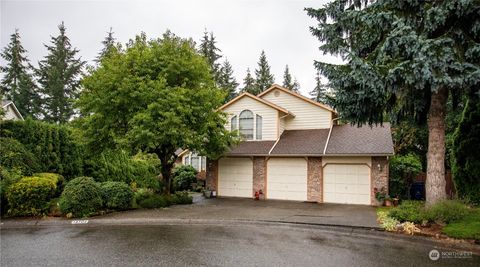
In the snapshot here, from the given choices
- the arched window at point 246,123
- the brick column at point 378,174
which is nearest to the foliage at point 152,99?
the arched window at point 246,123

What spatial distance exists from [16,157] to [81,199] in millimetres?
3159

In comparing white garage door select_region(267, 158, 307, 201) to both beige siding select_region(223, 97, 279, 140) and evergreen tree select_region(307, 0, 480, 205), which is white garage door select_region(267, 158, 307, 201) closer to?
beige siding select_region(223, 97, 279, 140)

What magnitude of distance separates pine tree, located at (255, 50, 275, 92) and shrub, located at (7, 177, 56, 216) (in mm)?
34702

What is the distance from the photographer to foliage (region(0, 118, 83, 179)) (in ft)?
40.5

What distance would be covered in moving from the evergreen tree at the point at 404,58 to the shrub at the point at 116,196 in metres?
9.08

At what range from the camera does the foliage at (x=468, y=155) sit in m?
10.7

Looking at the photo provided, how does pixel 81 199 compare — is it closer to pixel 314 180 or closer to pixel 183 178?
pixel 183 178

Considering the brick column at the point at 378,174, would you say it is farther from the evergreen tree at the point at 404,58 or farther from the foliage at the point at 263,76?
the foliage at the point at 263,76

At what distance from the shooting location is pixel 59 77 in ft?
118

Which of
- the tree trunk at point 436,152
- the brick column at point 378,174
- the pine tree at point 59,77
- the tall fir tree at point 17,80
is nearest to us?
the tree trunk at point 436,152

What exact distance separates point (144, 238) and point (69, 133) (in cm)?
891

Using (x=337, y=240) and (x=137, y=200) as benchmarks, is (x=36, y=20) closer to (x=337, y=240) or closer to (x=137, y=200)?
(x=137, y=200)

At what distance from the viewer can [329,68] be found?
406 inches

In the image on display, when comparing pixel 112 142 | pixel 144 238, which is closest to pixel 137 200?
pixel 112 142
